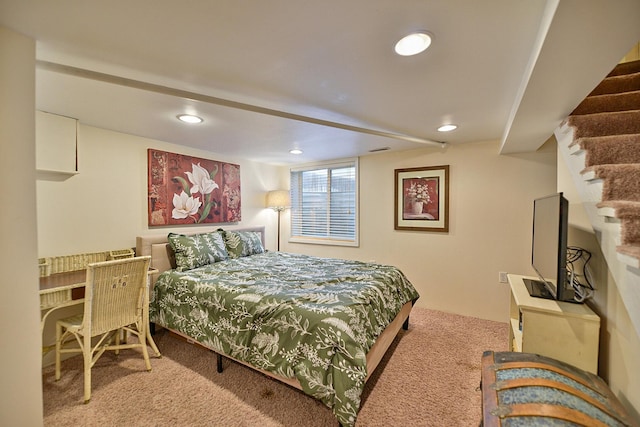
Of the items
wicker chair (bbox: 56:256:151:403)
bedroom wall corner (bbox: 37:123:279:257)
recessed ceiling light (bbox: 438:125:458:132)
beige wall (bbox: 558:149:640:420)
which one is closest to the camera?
beige wall (bbox: 558:149:640:420)

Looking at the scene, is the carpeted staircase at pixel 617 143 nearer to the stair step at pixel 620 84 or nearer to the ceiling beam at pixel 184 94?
the stair step at pixel 620 84

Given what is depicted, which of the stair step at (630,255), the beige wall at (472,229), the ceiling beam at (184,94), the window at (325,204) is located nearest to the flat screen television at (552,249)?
the stair step at (630,255)

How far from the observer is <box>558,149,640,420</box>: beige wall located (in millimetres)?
1194

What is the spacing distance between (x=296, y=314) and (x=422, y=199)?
8.35 feet

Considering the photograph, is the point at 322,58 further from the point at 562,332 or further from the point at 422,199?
the point at 422,199

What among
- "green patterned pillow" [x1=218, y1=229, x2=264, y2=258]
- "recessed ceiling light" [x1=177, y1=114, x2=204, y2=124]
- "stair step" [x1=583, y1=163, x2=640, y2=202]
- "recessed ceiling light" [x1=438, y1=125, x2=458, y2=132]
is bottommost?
"green patterned pillow" [x1=218, y1=229, x2=264, y2=258]

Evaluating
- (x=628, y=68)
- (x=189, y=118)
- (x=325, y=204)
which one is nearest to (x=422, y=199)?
(x=325, y=204)

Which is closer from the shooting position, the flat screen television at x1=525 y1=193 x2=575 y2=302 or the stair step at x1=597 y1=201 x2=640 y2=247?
the stair step at x1=597 y1=201 x2=640 y2=247

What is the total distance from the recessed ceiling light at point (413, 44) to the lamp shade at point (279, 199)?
10.6 feet

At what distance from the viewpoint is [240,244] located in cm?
344

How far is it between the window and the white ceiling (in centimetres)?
178

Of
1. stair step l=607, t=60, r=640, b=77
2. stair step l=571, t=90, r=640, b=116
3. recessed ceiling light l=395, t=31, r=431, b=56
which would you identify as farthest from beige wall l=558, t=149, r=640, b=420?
recessed ceiling light l=395, t=31, r=431, b=56

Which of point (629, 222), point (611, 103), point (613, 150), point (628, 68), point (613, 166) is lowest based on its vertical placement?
point (629, 222)

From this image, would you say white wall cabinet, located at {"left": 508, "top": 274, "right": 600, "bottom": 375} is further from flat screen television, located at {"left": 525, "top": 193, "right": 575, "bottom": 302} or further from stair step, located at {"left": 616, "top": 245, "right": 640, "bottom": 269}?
stair step, located at {"left": 616, "top": 245, "right": 640, "bottom": 269}
